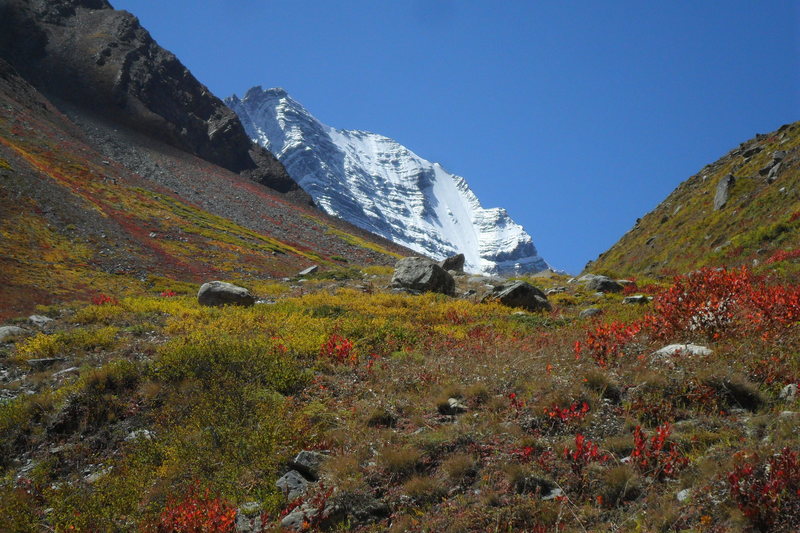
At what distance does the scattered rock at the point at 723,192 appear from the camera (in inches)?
1181

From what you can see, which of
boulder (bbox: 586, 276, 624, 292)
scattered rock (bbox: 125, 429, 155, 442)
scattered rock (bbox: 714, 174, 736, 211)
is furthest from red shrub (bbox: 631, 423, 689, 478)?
scattered rock (bbox: 714, 174, 736, 211)

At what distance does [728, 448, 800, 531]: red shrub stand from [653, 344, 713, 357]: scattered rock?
11.5ft

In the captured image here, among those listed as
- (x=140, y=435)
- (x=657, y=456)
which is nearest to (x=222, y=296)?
(x=140, y=435)

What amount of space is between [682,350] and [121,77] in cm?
10424

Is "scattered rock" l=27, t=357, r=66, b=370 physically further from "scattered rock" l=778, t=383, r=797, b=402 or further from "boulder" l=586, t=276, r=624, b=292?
"boulder" l=586, t=276, r=624, b=292

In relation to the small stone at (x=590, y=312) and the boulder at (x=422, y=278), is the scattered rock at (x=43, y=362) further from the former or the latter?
the small stone at (x=590, y=312)

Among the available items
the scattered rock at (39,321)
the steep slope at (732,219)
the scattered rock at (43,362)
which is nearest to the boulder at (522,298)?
the steep slope at (732,219)

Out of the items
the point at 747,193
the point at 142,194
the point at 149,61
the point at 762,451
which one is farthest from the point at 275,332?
the point at 149,61

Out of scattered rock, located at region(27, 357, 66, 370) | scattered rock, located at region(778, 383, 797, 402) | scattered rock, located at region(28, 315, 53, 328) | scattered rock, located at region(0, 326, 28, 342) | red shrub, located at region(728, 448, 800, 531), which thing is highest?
scattered rock, located at region(778, 383, 797, 402)

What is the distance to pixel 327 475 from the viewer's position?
6484mm

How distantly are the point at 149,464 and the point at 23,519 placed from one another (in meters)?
1.59

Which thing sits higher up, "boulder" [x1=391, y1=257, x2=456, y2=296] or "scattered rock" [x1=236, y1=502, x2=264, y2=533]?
"boulder" [x1=391, y1=257, x2=456, y2=296]

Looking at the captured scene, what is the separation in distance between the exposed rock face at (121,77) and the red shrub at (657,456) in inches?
3882

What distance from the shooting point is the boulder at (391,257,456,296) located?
23516 millimetres
